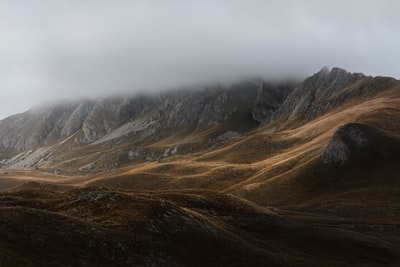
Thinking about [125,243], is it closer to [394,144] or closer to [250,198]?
[250,198]

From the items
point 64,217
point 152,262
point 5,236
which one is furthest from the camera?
point 64,217

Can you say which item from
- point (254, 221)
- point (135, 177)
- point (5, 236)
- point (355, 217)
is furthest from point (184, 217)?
point (135, 177)

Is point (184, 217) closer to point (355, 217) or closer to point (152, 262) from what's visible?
point (152, 262)

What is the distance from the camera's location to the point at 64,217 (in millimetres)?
49406

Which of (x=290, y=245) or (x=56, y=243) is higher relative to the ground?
(x=56, y=243)

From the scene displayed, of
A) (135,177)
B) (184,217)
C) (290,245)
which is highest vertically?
(184,217)

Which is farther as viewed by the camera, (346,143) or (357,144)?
(346,143)

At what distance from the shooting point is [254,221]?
69500 millimetres

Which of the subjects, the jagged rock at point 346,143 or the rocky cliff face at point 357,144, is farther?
the jagged rock at point 346,143

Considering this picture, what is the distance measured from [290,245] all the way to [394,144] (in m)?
75.7

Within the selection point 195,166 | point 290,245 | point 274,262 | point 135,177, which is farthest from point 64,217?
point 195,166

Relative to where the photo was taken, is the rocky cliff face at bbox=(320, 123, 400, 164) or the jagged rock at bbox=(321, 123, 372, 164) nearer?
the rocky cliff face at bbox=(320, 123, 400, 164)

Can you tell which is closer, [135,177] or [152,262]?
[152,262]

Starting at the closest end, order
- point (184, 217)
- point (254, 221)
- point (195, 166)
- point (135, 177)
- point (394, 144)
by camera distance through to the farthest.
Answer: point (184, 217)
point (254, 221)
point (394, 144)
point (135, 177)
point (195, 166)
